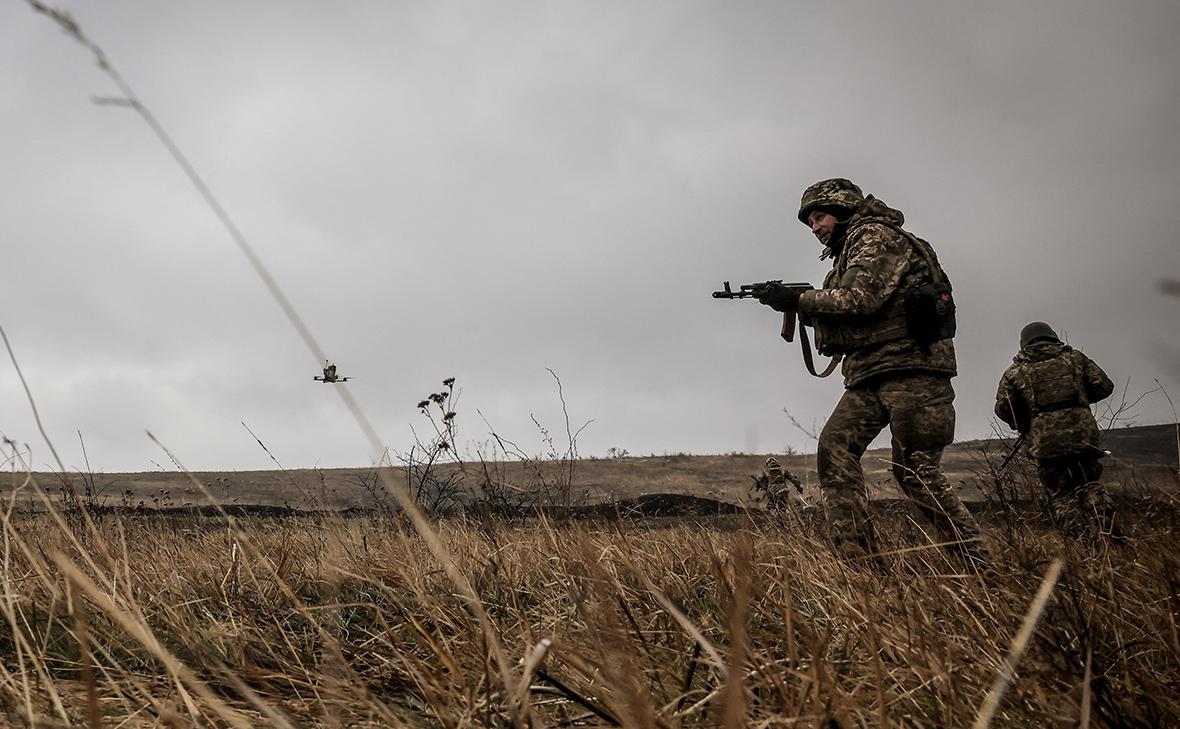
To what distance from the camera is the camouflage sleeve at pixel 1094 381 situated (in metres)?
5.97

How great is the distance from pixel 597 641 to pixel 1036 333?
6.61 m

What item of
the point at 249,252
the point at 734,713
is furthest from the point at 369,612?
the point at 734,713

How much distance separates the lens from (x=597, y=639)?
2.70 feet

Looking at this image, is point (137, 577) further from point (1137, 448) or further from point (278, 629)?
point (1137, 448)

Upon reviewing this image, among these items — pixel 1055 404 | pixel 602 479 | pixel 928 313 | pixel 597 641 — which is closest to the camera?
pixel 597 641

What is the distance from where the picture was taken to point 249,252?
0.78 m

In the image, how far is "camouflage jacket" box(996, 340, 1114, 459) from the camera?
577 cm

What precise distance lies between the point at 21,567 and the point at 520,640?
1.66 metres

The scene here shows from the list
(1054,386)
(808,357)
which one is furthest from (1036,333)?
(808,357)

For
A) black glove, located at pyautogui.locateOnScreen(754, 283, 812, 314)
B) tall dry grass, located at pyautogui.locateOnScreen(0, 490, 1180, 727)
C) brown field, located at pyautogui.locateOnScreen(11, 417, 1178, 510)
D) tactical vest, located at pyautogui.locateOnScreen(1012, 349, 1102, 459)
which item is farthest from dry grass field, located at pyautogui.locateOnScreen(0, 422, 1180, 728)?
brown field, located at pyautogui.locateOnScreen(11, 417, 1178, 510)

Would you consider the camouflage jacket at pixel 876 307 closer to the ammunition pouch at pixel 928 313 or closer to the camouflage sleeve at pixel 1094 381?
the ammunition pouch at pixel 928 313

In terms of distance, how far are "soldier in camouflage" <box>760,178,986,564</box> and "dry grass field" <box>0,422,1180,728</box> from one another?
0.78 m

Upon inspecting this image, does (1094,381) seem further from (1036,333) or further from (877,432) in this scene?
(877,432)

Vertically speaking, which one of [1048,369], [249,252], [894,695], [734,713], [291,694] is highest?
[1048,369]
